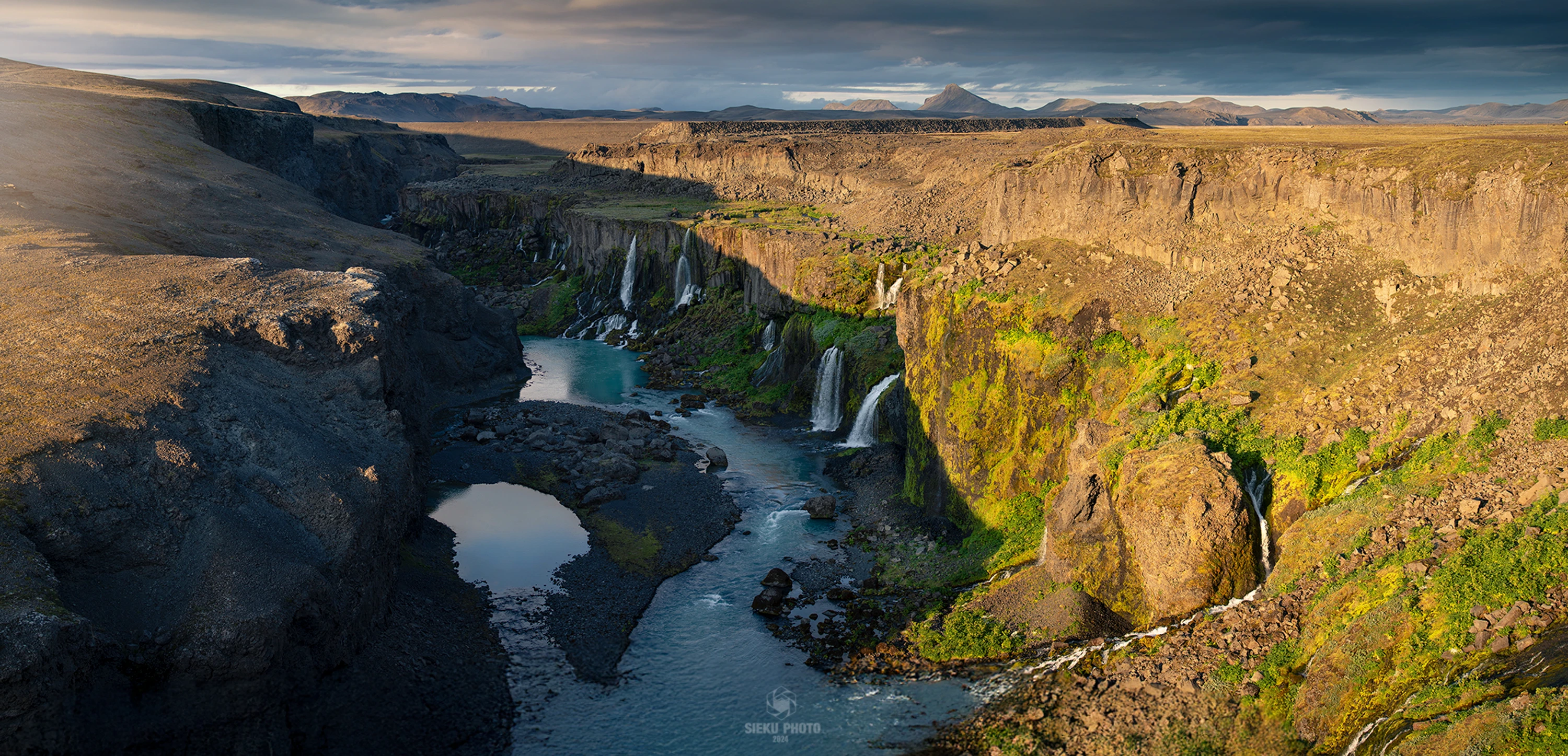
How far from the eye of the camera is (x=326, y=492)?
27562 millimetres

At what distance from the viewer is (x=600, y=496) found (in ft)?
133

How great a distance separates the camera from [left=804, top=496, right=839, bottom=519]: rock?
38.8 meters

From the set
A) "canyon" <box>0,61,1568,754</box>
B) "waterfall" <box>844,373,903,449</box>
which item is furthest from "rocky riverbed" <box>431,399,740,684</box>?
"waterfall" <box>844,373,903,449</box>

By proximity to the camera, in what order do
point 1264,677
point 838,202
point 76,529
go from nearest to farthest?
point 1264,677 < point 76,529 < point 838,202

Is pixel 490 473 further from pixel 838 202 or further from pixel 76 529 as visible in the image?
pixel 838 202

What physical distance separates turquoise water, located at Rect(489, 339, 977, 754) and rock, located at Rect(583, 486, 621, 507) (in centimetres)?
614

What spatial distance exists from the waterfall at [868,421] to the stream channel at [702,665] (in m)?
3.83

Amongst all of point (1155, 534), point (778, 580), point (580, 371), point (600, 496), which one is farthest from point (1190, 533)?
point (580, 371)

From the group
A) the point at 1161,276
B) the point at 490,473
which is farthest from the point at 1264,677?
the point at 490,473

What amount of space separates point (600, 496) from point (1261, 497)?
85.5 ft

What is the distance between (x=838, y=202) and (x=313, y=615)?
230 feet

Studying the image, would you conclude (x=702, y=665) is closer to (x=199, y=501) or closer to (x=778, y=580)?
(x=778, y=580)

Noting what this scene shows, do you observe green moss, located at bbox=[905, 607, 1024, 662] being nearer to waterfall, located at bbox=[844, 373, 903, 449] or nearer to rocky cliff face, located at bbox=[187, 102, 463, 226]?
waterfall, located at bbox=[844, 373, 903, 449]

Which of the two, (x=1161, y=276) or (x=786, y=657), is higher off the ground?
(x=1161, y=276)
